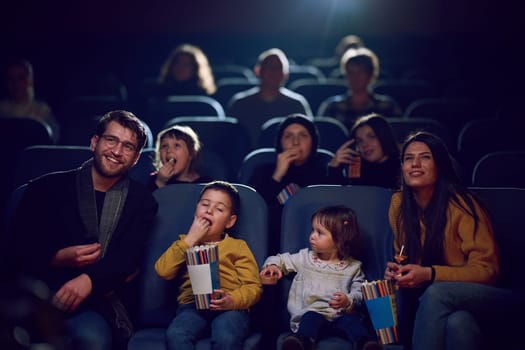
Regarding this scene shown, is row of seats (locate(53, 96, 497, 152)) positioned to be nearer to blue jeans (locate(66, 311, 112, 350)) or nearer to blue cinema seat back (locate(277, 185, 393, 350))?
blue cinema seat back (locate(277, 185, 393, 350))

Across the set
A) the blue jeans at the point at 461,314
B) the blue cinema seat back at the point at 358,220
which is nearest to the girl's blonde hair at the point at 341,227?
the blue cinema seat back at the point at 358,220

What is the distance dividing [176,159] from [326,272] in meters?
0.99

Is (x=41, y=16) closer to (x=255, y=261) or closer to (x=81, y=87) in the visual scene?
(x=81, y=87)

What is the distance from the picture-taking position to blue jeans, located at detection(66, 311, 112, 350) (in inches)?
87.6

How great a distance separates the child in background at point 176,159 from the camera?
10.4ft

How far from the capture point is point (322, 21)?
327 inches

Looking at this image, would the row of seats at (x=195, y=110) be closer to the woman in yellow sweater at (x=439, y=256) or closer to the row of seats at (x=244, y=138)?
the row of seats at (x=244, y=138)

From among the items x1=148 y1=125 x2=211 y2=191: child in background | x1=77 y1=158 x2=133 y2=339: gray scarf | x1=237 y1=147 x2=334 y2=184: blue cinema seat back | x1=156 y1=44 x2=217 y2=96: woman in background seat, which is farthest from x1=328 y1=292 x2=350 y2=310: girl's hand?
x1=156 y1=44 x2=217 y2=96: woman in background seat

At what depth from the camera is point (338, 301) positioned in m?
2.37

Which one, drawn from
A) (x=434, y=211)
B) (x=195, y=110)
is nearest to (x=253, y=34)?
(x=195, y=110)

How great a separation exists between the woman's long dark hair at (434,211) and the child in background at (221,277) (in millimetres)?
521

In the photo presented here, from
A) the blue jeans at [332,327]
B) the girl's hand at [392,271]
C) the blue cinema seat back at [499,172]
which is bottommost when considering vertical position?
the blue jeans at [332,327]

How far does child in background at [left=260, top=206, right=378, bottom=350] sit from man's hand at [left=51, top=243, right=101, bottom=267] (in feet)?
1.79

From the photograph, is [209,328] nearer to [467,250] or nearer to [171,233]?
[171,233]
